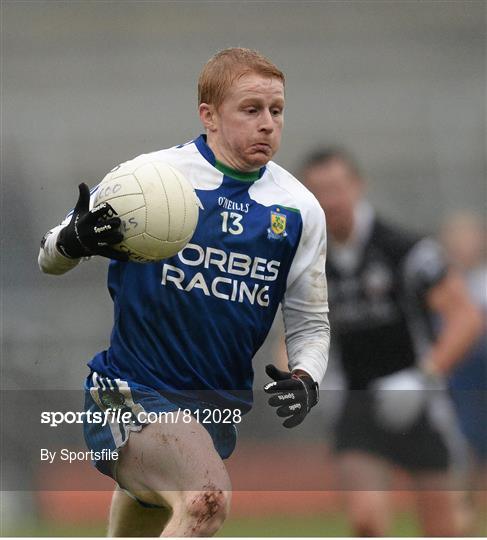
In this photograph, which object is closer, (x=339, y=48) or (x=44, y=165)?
(x=44, y=165)

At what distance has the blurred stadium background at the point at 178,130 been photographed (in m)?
7.02

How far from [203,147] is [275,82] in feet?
1.23

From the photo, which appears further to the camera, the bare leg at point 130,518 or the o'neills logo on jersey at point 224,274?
the bare leg at point 130,518

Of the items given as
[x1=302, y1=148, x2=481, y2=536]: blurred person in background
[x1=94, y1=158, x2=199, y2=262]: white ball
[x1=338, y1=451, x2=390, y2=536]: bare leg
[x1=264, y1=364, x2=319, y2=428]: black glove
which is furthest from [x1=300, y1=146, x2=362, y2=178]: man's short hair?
[x1=94, y1=158, x2=199, y2=262]: white ball

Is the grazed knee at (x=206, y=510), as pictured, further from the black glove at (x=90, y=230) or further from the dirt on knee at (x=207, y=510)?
the black glove at (x=90, y=230)

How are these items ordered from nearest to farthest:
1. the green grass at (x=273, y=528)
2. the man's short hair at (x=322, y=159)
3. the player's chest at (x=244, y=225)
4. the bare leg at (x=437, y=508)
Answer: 1. the player's chest at (x=244, y=225)
2. the bare leg at (x=437, y=508)
3. the man's short hair at (x=322, y=159)
4. the green grass at (x=273, y=528)

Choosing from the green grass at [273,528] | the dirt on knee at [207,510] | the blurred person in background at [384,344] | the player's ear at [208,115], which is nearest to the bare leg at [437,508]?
the blurred person in background at [384,344]

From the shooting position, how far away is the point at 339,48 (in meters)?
8.22

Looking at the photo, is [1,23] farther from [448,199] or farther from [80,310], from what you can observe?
[448,199]

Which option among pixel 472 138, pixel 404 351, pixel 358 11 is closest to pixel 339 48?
pixel 358 11

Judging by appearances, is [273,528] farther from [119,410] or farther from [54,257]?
[54,257]

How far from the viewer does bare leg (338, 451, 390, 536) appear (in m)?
5.80

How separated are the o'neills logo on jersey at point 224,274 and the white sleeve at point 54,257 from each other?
373mm

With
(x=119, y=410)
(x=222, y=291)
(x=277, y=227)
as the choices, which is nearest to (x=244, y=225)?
(x=277, y=227)
